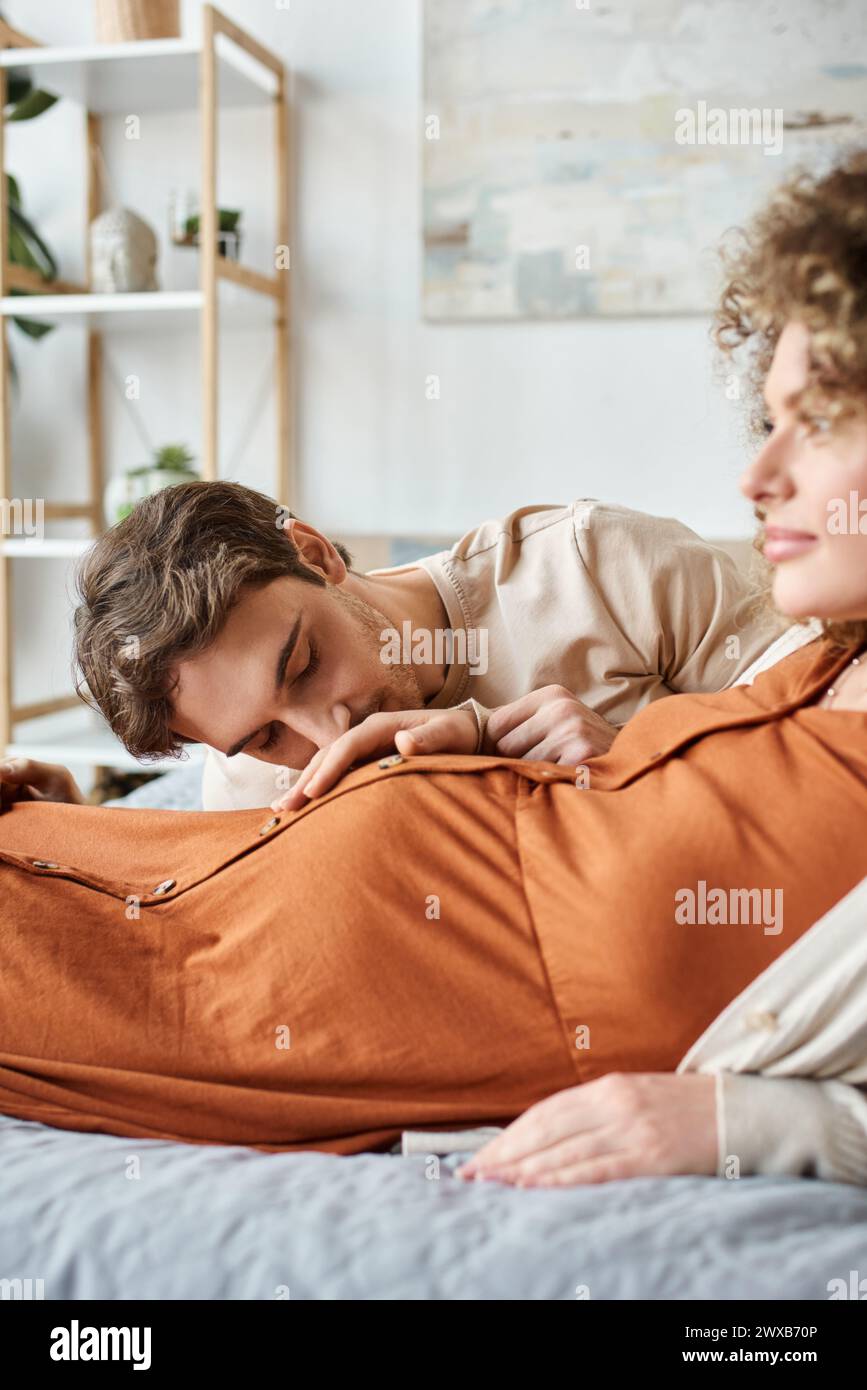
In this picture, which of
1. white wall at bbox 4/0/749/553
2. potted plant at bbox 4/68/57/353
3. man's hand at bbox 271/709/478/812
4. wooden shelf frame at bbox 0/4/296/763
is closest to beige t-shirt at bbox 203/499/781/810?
man's hand at bbox 271/709/478/812

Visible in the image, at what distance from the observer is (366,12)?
3.02m

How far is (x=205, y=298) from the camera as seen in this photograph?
2768 millimetres

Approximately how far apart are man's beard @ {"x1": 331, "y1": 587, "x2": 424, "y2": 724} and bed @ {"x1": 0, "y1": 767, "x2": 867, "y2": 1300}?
517 mm

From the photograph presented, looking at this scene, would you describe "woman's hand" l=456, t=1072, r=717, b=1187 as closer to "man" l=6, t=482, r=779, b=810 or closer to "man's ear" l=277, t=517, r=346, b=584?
"man" l=6, t=482, r=779, b=810

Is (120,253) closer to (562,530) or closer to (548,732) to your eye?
(562,530)

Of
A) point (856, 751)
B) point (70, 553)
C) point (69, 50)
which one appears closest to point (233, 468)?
point (70, 553)

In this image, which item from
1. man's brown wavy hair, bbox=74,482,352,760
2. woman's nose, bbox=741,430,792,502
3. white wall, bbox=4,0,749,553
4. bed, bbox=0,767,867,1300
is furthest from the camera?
white wall, bbox=4,0,749,553

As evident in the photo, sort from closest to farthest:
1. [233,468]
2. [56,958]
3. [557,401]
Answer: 1. [56,958]
2. [557,401]
3. [233,468]

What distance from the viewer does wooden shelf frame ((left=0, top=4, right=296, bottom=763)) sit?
108 inches

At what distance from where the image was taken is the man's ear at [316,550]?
134 centimetres

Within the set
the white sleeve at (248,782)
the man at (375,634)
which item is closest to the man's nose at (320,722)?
the man at (375,634)
